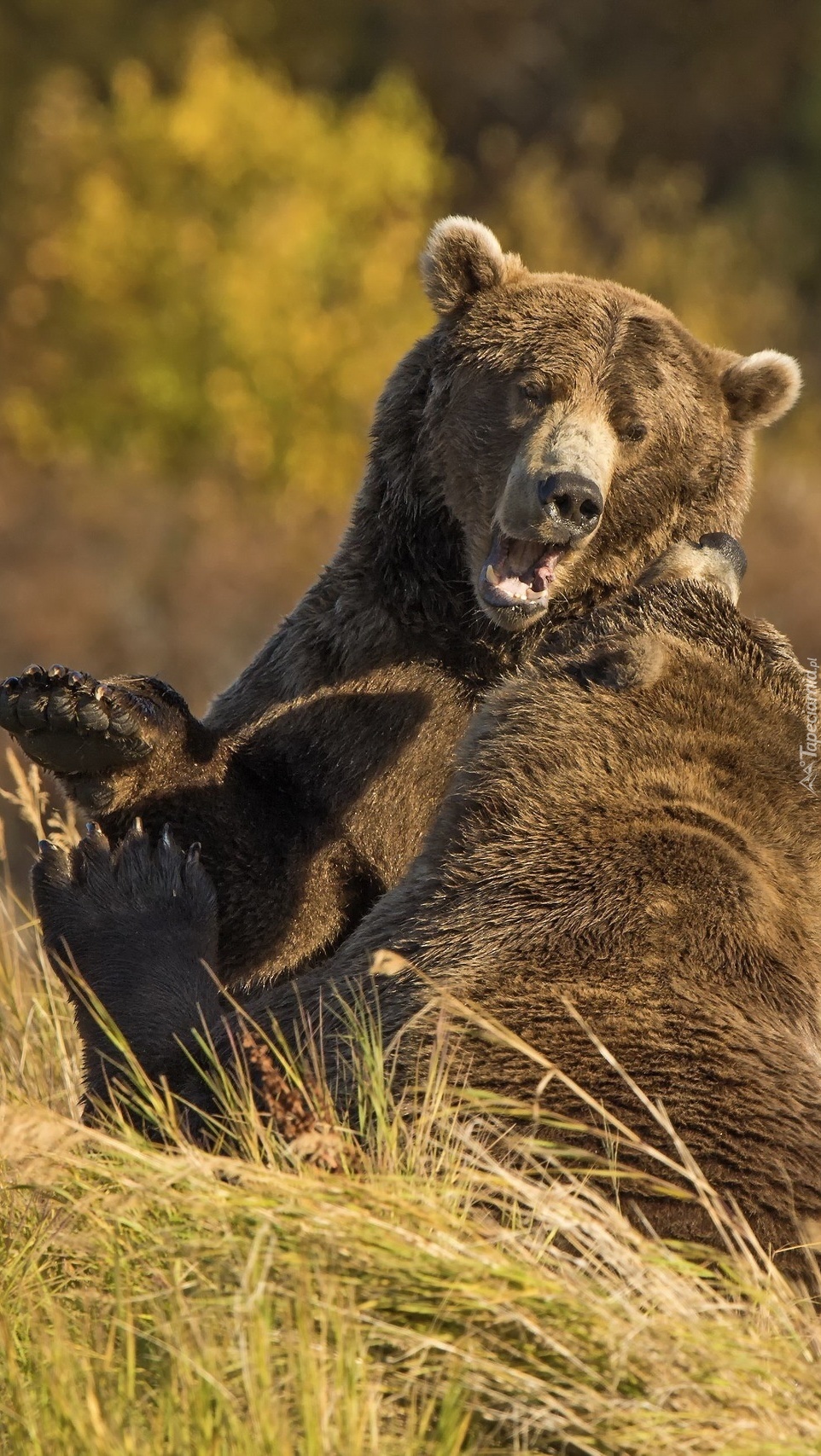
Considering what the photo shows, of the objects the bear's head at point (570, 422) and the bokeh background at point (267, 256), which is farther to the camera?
the bokeh background at point (267, 256)

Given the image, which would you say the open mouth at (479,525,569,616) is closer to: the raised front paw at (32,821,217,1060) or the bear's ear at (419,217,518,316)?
the bear's ear at (419,217,518,316)

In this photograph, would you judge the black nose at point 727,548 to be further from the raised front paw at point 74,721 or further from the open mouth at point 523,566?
the raised front paw at point 74,721

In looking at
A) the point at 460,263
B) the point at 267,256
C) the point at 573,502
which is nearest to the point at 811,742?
the point at 573,502

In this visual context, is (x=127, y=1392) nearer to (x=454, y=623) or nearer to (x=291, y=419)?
(x=454, y=623)

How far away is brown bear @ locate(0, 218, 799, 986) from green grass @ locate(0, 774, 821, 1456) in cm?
174

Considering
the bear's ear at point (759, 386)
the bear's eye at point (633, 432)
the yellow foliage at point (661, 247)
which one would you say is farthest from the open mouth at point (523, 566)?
the yellow foliage at point (661, 247)

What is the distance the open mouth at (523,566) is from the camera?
564 centimetres

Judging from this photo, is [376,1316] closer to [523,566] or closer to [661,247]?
[523,566]

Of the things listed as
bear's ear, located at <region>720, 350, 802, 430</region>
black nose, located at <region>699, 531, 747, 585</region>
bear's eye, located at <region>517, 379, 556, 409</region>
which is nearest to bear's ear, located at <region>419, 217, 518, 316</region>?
bear's eye, located at <region>517, 379, 556, 409</region>

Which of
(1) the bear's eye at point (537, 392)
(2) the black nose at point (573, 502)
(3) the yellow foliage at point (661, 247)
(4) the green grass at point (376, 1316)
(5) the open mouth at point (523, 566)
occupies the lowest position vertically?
(4) the green grass at point (376, 1316)

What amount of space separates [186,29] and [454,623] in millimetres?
54051

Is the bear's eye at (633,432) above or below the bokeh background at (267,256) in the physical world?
below

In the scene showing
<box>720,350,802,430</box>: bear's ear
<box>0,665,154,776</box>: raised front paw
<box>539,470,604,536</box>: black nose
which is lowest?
<box>0,665,154,776</box>: raised front paw

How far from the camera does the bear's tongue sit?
18.7 feet
